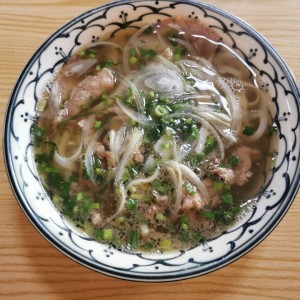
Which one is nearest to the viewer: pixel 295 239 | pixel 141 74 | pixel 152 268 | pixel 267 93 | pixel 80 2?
pixel 152 268

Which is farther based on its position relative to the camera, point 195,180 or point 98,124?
point 98,124

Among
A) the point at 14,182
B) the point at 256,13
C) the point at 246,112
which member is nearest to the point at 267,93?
the point at 246,112

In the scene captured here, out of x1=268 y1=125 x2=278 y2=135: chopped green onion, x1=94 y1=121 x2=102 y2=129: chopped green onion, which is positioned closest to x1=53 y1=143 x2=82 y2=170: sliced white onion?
x1=94 y1=121 x2=102 y2=129: chopped green onion

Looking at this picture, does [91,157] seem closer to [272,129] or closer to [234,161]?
[234,161]

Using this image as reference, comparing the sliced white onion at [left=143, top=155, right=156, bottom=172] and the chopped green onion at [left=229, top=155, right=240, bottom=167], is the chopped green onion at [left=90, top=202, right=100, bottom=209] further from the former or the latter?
the chopped green onion at [left=229, top=155, right=240, bottom=167]

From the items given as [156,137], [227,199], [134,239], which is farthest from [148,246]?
[156,137]

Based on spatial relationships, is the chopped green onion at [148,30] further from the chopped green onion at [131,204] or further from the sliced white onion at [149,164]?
the chopped green onion at [131,204]

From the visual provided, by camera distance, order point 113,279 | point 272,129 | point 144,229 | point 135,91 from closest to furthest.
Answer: point 113,279 → point 144,229 → point 272,129 → point 135,91

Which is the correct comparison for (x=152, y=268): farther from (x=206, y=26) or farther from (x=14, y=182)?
(x=206, y=26)
